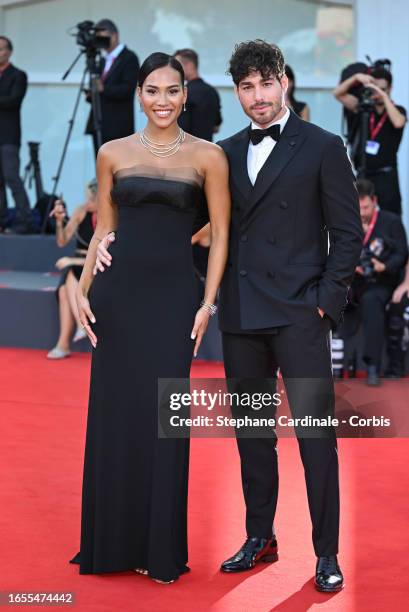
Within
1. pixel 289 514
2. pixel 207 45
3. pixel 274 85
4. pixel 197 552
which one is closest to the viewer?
pixel 274 85

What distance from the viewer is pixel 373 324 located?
6.29m

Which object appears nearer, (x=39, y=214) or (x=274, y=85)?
(x=274, y=85)

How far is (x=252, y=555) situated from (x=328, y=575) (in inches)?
11.1

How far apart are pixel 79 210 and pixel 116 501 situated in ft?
13.8

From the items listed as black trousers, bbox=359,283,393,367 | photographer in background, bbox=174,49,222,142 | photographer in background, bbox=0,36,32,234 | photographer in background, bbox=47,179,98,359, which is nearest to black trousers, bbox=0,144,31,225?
photographer in background, bbox=0,36,32,234

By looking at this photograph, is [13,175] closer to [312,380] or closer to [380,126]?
[380,126]

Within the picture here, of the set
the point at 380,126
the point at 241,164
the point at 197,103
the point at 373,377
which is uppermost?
the point at 241,164

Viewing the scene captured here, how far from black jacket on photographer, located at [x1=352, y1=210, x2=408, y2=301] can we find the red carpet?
4.53 feet

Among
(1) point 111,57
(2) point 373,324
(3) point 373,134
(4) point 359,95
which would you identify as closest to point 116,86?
(1) point 111,57

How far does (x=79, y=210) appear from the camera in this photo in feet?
24.2

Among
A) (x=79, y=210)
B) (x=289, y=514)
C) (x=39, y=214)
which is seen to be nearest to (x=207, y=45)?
(x=39, y=214)

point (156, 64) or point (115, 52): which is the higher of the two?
point (156, 64)

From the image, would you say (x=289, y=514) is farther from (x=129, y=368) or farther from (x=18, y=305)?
(x=18, y=305)

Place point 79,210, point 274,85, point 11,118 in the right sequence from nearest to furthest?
point 274,85, point 79,210, point 11,118
